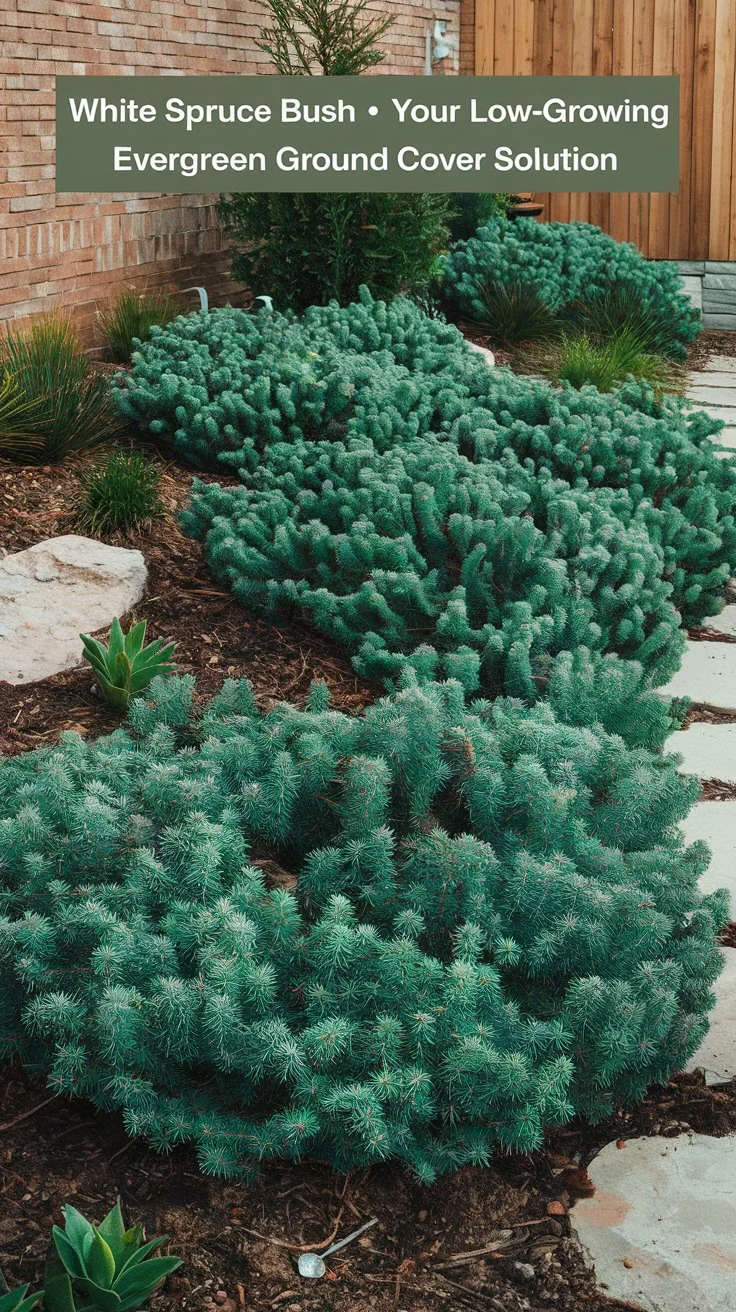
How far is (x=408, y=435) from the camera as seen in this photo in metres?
4.18

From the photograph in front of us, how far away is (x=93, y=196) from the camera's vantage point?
5.79 m

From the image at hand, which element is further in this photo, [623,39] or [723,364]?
[623,39]

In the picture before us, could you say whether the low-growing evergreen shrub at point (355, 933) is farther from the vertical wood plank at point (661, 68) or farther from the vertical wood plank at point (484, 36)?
the vertical wood plank at point (484, 36)

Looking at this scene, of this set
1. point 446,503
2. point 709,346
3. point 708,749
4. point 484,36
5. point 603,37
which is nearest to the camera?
point 708,749

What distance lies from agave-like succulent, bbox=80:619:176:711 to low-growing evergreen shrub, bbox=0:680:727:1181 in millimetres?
660

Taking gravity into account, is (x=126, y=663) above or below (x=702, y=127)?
below

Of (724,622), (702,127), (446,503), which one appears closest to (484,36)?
(702,127)

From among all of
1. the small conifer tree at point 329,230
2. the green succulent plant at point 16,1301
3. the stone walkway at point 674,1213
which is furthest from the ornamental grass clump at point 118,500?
the small conifer tree at point 329,230

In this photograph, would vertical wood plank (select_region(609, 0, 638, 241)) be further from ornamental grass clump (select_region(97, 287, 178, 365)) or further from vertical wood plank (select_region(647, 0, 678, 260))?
ornamental grass clump (select_region(97, 287, 178, 365))

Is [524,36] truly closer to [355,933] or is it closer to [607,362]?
[607,362]

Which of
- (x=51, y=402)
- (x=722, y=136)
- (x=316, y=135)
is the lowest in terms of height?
(x=51, y=402)

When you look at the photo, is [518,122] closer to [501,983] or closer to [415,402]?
[415,402]

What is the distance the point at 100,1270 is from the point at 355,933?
53cm

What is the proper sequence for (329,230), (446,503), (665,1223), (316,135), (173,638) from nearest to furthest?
(665,1223) → (173,638) → (446,503) → (329,230) → (316,135)
